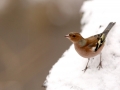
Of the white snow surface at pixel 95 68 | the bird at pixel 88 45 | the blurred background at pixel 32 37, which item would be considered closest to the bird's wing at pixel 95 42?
the bird at pixel 88 45

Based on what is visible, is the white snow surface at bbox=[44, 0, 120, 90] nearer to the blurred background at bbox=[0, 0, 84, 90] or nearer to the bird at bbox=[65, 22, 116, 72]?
the bird at bbox=[65, 22, 116, 72]

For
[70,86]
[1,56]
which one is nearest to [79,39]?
[70,86]

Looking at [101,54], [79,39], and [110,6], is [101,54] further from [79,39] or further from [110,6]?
[110,6]

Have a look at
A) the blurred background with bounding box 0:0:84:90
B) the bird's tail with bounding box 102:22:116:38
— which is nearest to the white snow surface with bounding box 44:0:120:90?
the bird's tail with bounding box 102:22:116:38

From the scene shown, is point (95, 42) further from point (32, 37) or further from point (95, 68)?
point (32, 37)

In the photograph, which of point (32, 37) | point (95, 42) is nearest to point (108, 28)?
point (95, 42)

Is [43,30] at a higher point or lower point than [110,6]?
higher

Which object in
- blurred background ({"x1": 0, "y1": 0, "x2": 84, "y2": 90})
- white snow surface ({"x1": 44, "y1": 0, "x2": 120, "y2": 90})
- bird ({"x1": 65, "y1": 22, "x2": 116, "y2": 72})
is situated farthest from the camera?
blurred background ({"x1": 0, "y1": 0, "x2": 84, "y2": 90})
